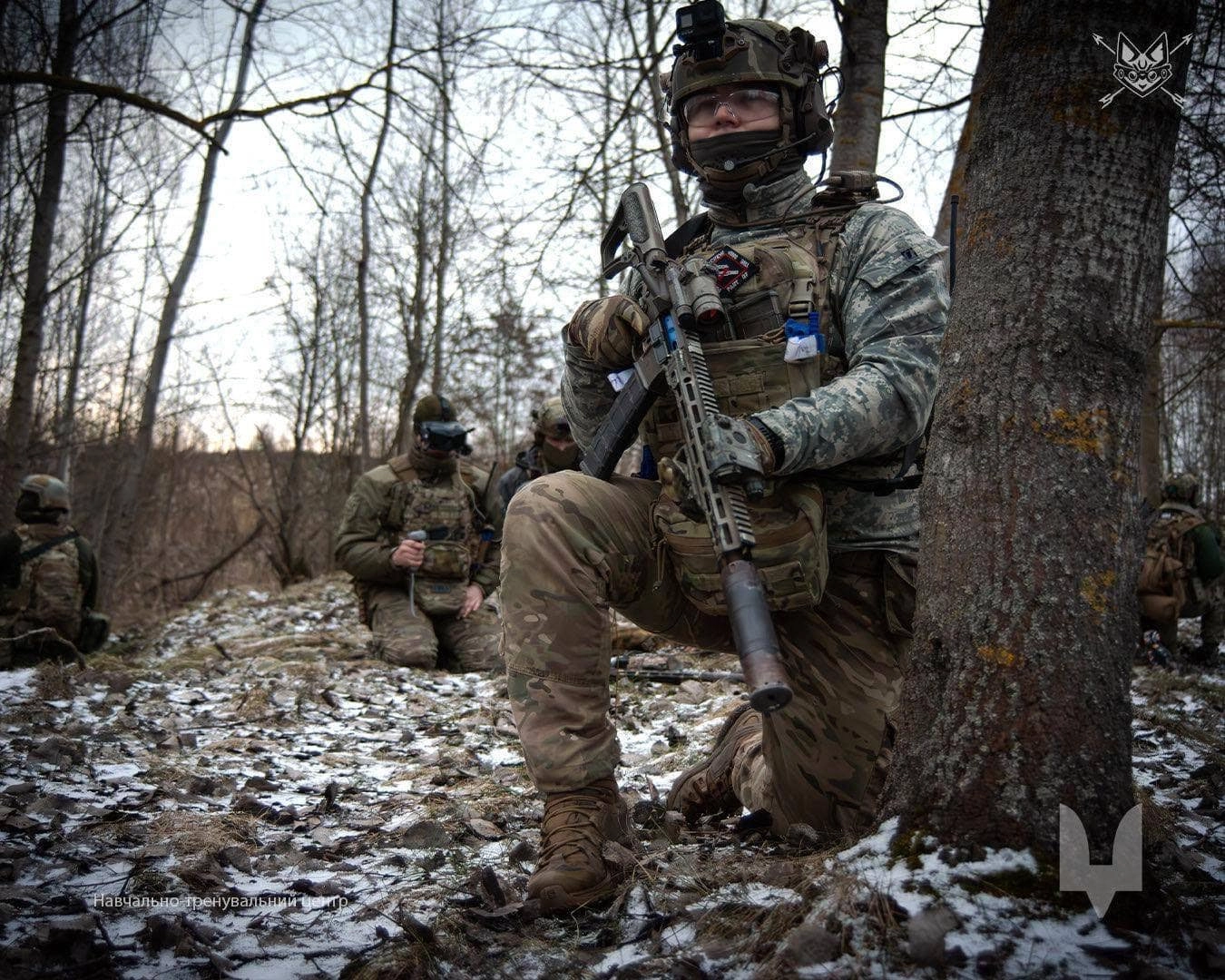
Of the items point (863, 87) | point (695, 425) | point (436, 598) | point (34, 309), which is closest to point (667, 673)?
point (436, 598)

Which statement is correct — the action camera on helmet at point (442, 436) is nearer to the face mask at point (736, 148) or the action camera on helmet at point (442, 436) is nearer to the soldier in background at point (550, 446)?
the soldier in background at point (550, 446)

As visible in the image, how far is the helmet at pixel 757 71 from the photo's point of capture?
2.69 m

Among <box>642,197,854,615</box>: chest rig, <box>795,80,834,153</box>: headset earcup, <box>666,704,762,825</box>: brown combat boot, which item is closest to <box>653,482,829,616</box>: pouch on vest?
<box>642,197,854,615</box>: chest rig

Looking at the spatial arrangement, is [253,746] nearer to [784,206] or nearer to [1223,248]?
[784,206]

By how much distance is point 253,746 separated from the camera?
3.69 meters

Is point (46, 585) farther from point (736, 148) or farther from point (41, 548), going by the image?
point (736, 148)

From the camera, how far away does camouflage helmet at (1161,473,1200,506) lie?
334 inches

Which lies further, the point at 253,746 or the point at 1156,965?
the point at 253,746

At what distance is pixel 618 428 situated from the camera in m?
2.57

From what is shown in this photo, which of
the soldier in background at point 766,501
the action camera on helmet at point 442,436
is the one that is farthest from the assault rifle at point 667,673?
the action camera on helmet at point 442,436

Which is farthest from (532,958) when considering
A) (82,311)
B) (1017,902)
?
(82,311)

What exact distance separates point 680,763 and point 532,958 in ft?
5.90

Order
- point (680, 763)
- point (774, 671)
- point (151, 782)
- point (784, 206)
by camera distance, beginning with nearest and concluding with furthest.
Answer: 1. point (774, 671)
2. point (784, 206)
3. point (151, 782)
4. point (680, 763)

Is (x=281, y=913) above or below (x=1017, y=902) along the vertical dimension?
below
